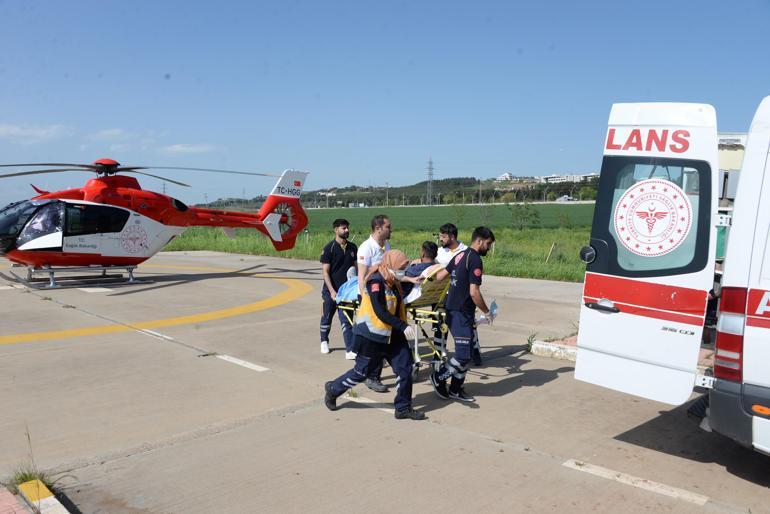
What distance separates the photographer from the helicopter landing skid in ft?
47.7

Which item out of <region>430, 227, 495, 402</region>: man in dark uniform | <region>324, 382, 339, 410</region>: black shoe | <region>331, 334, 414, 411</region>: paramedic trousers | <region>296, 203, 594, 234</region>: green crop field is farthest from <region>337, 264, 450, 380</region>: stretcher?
<region>296, 203, 594, 234</region>: green crop field

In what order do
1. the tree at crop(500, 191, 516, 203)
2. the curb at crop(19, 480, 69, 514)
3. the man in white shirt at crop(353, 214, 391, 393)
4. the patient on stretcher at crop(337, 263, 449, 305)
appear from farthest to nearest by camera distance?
the tree at crop(500, 191, 516, 203) → the man in white shirt at crop(353, 214, 391, 393) → the patient on stretcher at crop(337, 263, 449, 305) → the curb at crop(19, 480, 69, 514)

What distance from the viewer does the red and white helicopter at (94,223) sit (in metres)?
14.1

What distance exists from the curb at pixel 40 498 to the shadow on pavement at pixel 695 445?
4297mm

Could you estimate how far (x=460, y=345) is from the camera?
609cm

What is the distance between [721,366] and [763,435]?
475mm

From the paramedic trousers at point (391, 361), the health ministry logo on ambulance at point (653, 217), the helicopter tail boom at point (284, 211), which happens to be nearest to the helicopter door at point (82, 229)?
the helicopter tail boom at point (284, 211)

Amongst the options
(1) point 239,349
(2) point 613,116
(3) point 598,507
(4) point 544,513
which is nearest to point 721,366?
(3) point 598,507

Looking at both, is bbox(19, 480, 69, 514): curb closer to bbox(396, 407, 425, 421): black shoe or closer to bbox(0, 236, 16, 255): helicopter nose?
bbox(396, 407, 425, 421): black shoe

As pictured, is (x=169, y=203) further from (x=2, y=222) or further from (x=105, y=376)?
(x=105, y=376)

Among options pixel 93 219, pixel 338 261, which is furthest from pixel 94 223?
pixel 338 261

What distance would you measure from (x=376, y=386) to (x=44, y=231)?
36.3ft

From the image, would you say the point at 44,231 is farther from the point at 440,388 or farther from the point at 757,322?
the point at 757,322

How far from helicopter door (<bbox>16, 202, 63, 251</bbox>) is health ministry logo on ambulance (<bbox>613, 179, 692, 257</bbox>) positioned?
13.5 metres
